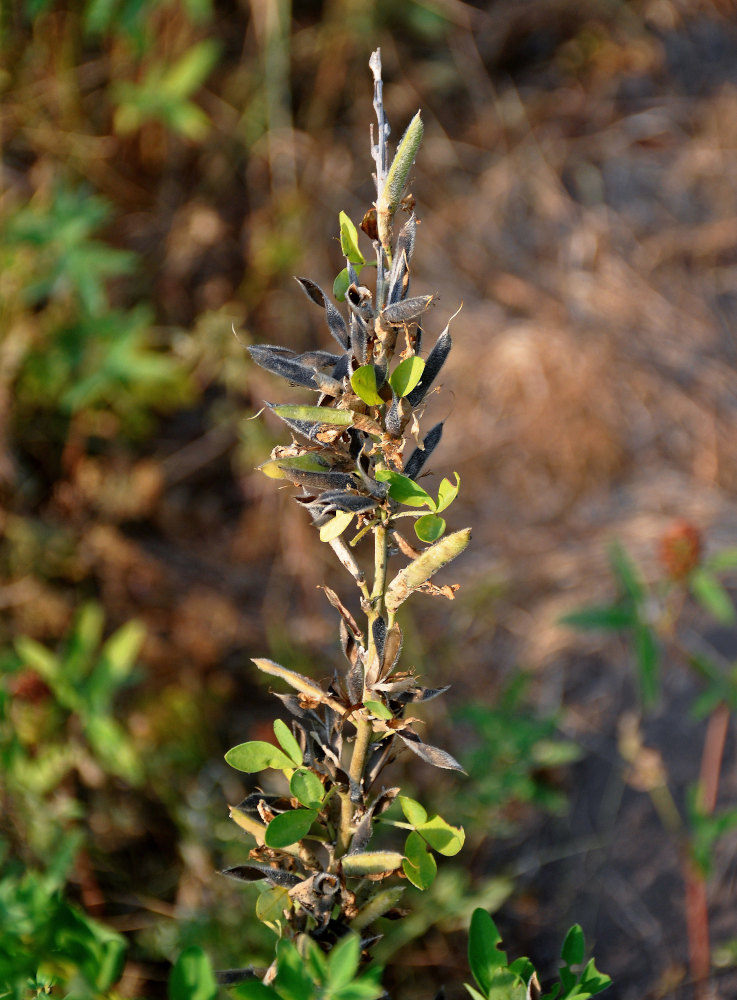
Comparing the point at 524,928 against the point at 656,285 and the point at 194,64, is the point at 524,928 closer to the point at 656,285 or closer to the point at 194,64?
the point at 656,285

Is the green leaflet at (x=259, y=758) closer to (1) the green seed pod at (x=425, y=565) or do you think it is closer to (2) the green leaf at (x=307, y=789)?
(2) the green leaf at (x=307, y=789)

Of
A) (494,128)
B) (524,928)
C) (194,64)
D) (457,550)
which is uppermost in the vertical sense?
(194,64)

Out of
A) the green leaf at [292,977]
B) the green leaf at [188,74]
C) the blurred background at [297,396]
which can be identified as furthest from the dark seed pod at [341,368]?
the green leaf at [188,74]

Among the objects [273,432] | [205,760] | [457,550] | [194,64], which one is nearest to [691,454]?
[273,432]

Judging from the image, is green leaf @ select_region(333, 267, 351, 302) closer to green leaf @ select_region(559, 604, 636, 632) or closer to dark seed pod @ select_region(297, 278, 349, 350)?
dark seed pod @ select_region(297, 278, 349, 350)

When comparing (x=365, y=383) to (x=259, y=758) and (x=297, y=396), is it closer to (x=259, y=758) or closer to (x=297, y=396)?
(x=259, y=758)
